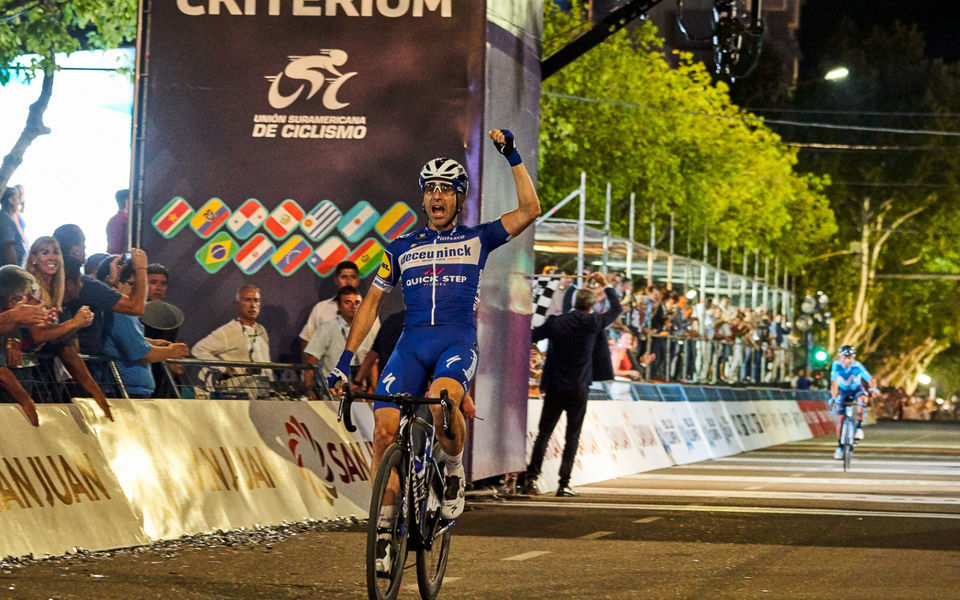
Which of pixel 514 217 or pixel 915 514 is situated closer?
pixel 514 217

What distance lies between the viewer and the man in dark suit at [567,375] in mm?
17141

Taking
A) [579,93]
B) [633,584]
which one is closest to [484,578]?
[633,584]

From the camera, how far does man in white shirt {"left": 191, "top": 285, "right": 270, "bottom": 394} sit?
14883 millimetres

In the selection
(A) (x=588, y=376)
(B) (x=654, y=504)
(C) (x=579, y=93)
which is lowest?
(B) (x=654, y=504)

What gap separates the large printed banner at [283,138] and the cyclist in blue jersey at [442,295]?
5735 mm

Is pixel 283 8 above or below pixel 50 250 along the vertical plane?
above

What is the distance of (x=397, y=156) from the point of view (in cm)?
1478

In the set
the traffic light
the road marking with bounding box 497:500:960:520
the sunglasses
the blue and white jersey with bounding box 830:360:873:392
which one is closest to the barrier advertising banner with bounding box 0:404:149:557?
the sunglasses

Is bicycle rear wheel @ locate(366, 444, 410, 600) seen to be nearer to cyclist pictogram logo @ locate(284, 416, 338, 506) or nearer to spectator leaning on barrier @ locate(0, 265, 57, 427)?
spectator leaning on barrier @ locate(0, 265, 57, 427)

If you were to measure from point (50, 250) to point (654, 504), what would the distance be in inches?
246

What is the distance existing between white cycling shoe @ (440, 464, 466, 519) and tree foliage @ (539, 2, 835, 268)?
2942cm

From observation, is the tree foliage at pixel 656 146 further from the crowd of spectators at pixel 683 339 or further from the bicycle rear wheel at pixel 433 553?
the bicycle rear wheel at pixel 433 553

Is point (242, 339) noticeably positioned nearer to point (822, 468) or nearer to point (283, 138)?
point (283, 138)

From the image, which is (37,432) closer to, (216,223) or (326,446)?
(326,446)
